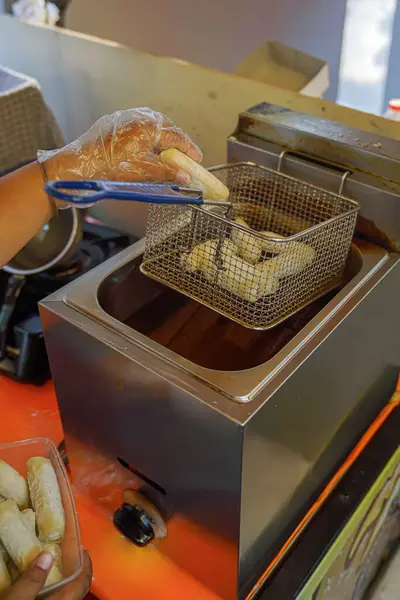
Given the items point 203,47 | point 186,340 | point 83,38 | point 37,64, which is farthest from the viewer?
point 203,47

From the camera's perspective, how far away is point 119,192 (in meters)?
0.63

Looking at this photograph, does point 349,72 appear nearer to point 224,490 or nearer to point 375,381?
point 375,381

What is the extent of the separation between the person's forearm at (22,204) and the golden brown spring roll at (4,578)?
1.41 ft

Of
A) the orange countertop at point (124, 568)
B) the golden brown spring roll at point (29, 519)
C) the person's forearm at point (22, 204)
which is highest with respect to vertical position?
the person's forearm at point (22, 204)

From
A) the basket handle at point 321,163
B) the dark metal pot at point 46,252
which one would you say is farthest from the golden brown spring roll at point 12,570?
the basket handle at point 321,163

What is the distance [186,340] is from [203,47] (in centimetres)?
191

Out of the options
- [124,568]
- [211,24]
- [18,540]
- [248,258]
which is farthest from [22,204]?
[211,24]

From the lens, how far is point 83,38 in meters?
1.34

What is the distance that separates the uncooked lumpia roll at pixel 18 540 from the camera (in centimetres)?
65

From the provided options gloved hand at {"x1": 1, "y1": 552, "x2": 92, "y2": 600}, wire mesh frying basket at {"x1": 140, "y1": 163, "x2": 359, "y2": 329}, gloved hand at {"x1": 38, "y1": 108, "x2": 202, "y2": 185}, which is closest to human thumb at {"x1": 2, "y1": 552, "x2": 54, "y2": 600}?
gloved hand at {"x1": 1, "y1": 552, "x2": 92, "y2": 600}

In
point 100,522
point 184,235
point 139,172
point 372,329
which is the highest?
point 139,172

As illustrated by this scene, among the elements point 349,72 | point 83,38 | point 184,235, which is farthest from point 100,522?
point 349,72

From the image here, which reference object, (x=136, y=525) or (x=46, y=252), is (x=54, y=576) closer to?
(x=136, y=525)

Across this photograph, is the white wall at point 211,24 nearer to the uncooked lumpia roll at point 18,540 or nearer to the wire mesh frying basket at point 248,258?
the wire mesh frying basket at point 248,258
